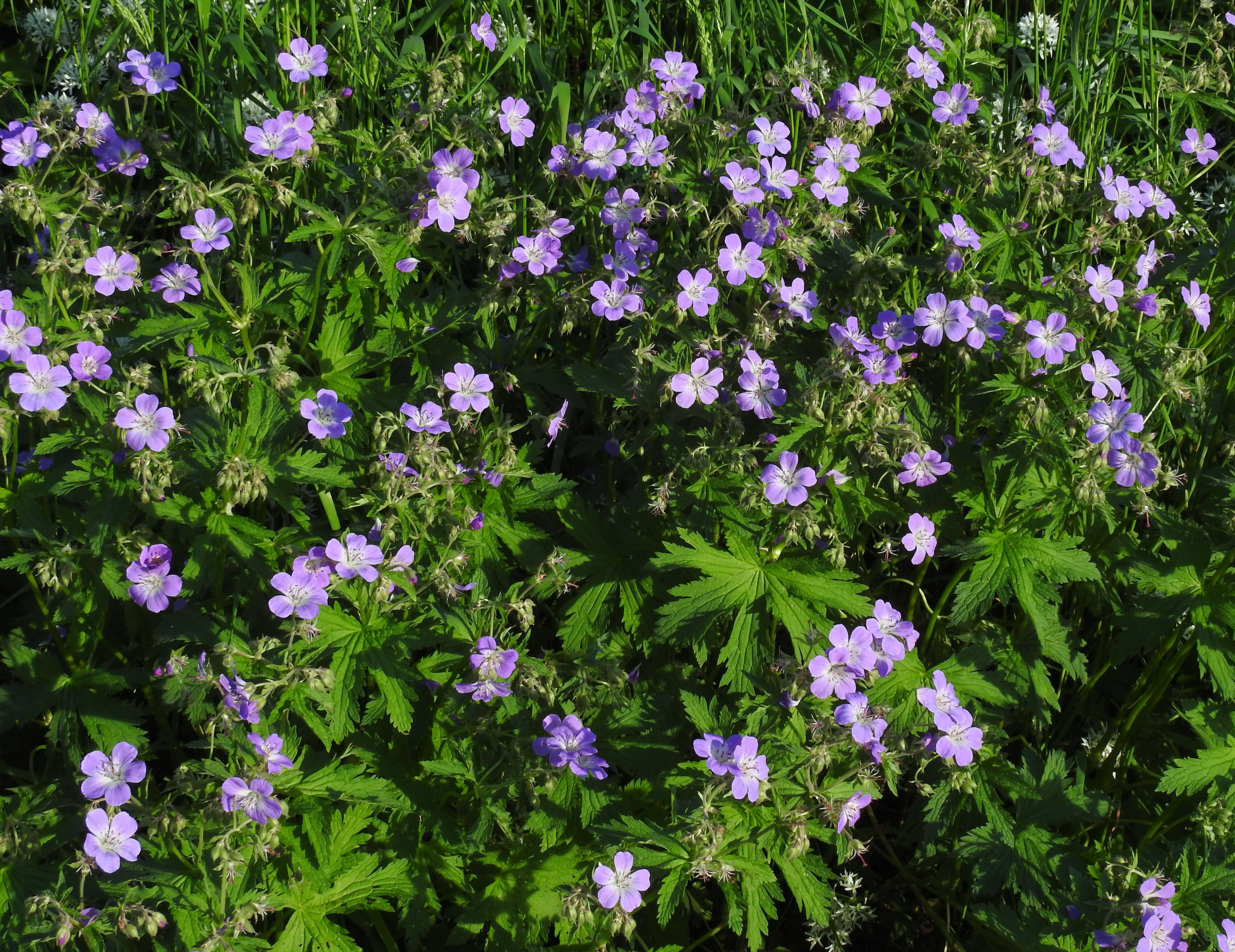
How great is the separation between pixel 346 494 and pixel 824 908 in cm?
185

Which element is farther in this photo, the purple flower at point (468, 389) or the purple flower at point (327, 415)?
the purple flower at point (468, 389)

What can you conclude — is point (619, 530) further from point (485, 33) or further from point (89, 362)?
point (485, 33)

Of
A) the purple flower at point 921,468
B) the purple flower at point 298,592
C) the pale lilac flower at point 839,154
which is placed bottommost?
the purple flower at point 298,592

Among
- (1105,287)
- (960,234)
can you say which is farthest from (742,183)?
(1105,287)

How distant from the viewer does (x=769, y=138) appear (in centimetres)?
346

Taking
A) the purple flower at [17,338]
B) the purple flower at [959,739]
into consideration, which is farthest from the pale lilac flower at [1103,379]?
the purple flower at [17,338]

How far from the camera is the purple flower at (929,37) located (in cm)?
368

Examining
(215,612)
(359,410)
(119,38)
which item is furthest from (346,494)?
(119,38)

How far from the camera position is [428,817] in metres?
2.72

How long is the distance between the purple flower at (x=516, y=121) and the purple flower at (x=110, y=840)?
254 cm

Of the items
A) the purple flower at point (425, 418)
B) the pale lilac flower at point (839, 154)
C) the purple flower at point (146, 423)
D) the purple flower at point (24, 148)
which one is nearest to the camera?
the purple flower at point (146, 423)

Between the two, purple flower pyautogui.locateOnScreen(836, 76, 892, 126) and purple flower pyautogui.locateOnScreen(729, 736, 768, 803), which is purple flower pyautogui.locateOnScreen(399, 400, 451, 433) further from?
purple flower pyautogui.locateOnScreen(836, 76, 892, 126)

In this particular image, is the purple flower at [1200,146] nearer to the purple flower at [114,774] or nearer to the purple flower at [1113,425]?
the purple flower at [1113,425]

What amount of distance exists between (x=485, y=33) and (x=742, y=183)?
1331 millimetres
